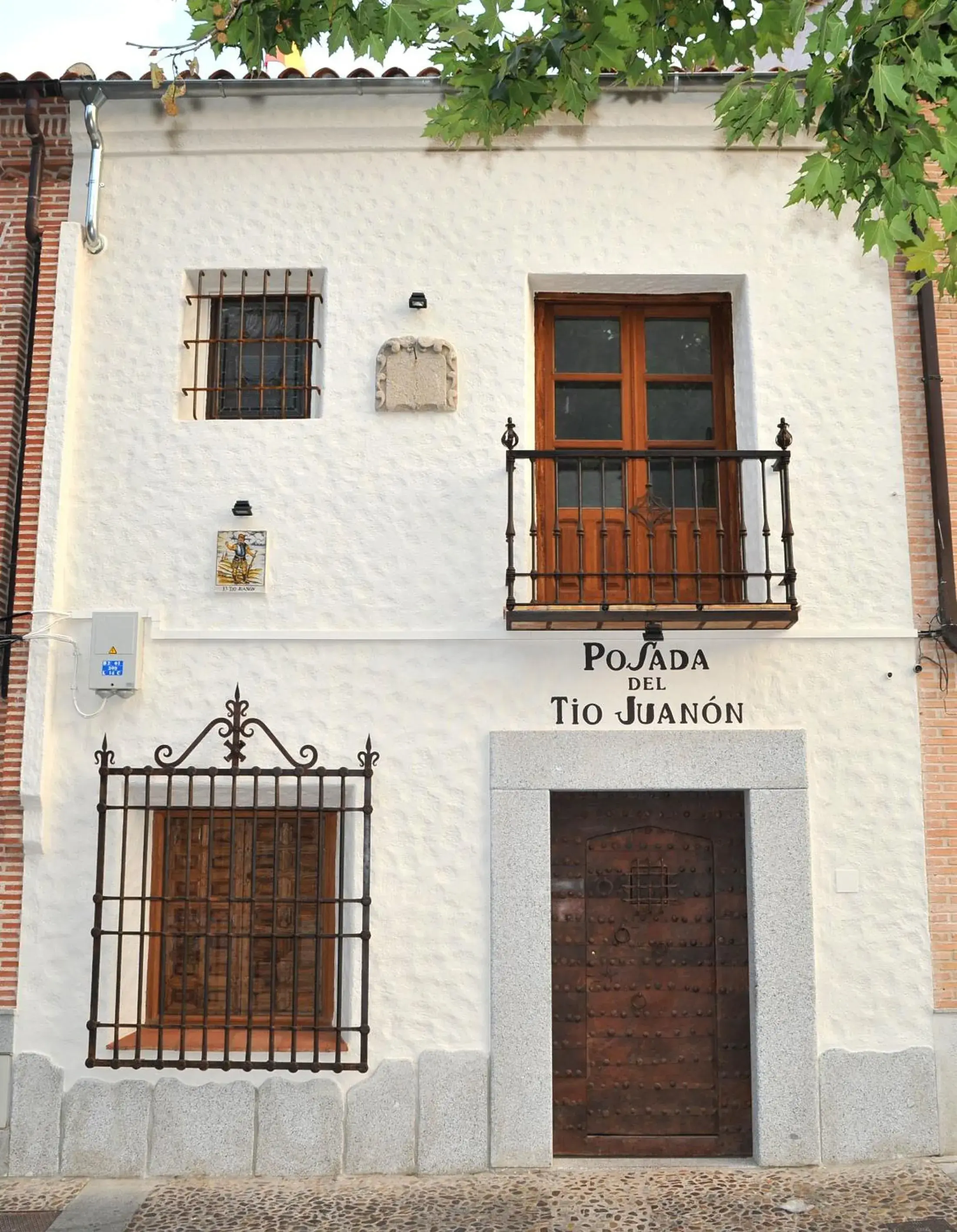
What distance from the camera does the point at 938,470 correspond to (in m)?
6.23

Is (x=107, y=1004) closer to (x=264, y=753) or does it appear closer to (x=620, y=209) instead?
(x=264, y=753)

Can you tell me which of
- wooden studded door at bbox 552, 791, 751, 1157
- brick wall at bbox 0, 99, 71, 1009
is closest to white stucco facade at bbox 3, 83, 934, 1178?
brick wall at bbox 0, 99, 71, 1009

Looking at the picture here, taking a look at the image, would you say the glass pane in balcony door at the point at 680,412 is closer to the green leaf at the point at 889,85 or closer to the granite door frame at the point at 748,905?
the granite door frame at the point at 748,905

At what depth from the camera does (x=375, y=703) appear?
609 centimetres

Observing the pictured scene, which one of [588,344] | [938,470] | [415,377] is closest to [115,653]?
[415,377]

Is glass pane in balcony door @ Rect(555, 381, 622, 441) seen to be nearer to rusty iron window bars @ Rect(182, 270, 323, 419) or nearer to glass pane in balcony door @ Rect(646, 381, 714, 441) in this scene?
glass pane in balcony door @ Rect(646, 381, 714, 441)

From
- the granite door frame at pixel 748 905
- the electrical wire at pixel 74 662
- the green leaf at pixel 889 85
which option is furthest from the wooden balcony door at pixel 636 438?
the green leaf at pixel 889 85

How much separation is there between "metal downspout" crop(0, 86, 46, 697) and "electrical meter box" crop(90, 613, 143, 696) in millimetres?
632

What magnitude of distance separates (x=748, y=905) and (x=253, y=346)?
459 centimetres

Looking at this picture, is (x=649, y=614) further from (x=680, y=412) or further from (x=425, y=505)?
(x=680, y=412)

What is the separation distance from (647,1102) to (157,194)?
622 centimetres

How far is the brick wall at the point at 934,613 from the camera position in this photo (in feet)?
19.6

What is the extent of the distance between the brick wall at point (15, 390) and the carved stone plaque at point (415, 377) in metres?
2.09

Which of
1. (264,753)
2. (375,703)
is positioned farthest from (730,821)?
(264,753)
